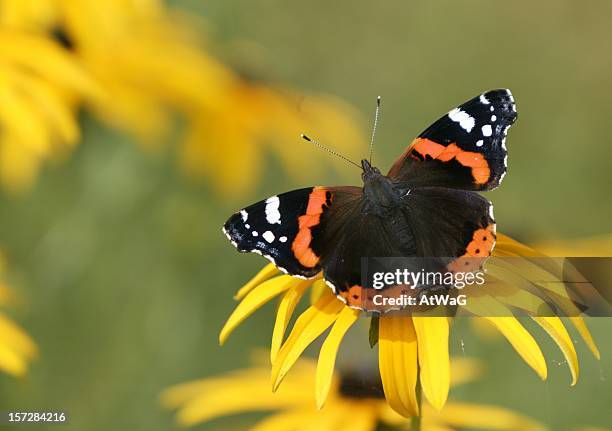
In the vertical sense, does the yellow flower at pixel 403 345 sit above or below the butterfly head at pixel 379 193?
below

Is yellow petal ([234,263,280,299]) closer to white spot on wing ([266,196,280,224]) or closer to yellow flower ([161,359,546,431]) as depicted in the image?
white spot on wing ([266,196,280,224])

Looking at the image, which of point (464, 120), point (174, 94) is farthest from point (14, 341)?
point (174, 94)

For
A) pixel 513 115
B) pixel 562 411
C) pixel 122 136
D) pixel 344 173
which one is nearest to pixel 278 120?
pixel 344 173

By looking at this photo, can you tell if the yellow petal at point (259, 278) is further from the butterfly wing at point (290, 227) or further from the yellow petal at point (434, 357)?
→ the yellow petal at point (434, 357)

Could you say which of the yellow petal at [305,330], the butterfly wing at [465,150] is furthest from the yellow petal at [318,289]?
the butterfly wing at [465,150]

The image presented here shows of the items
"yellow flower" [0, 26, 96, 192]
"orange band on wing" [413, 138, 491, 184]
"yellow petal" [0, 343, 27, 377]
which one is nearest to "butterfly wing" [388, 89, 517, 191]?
"orange band on wing" [413, 138, 491, 184]

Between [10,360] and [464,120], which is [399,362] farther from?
[10,360]
